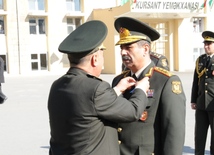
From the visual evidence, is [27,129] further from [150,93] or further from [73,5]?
[73,5]

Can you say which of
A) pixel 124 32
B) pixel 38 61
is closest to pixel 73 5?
pixel 38 61

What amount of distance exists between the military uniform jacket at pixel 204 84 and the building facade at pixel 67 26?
18.9m

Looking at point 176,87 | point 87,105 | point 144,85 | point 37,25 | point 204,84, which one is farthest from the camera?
point 37,25

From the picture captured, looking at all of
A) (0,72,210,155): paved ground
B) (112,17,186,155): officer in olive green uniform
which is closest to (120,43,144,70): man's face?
(112,17,186,155): officer in olive green uniform

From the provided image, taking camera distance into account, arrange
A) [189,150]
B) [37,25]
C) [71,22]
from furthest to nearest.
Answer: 1. [71,22]
2. [37,25]
3. [189,150]

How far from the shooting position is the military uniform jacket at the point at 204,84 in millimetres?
4713

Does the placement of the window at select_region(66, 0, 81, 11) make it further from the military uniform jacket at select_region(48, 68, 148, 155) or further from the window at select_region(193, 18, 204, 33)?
the military uniform jacket at select_region(48, 68, 148, 155)

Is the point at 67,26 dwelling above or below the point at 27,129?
above

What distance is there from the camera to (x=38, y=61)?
87.4 feet

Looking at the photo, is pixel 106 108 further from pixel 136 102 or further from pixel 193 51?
pixel 193 51

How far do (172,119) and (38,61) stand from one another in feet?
82.3

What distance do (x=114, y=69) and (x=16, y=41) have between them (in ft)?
24.4

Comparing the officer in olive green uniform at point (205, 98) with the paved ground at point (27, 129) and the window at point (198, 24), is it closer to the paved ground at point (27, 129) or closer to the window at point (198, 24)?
the paved ground at point (27, 129)

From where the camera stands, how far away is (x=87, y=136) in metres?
1.97
